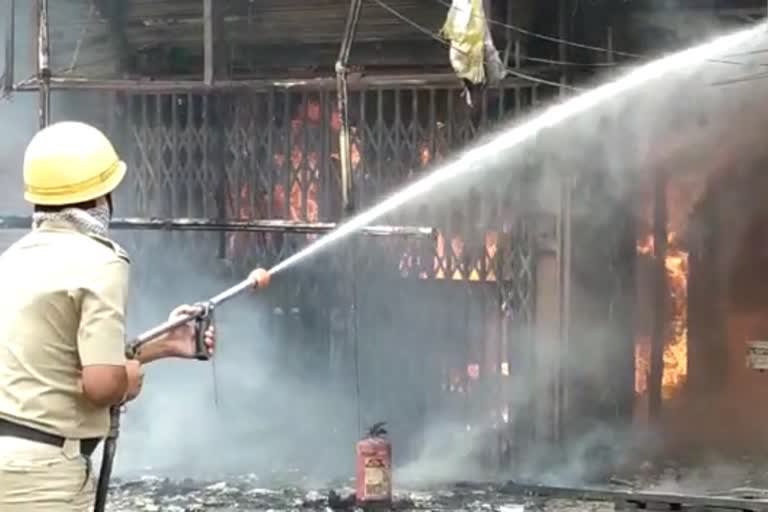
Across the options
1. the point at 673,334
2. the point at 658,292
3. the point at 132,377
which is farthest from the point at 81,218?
the point at 673,334

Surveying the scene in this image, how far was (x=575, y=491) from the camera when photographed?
25.6 ft

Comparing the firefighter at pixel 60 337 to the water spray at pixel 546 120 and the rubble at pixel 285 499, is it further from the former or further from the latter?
the water spray at pixel 546 120

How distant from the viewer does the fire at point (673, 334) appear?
9.12m

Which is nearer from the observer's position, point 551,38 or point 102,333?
point 102,333

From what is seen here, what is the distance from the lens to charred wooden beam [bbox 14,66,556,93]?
8.31m

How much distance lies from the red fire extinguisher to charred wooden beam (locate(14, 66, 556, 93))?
2.65m

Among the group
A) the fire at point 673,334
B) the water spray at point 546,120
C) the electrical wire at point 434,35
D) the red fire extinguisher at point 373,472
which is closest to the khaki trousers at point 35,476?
the red fire extinguisher at point 373,472

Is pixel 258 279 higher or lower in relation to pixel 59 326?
higher

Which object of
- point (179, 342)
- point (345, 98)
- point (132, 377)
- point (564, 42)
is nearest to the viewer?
point (132, 377)

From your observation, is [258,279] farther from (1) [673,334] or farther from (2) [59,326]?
(1) [673,334]

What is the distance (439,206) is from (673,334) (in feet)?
7.70

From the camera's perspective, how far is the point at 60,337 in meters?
3.52

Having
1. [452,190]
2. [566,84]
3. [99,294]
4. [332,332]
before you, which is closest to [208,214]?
[332,332]

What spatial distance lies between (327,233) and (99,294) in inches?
184
